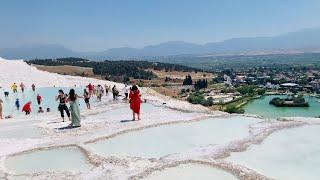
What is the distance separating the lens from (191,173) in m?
13.6

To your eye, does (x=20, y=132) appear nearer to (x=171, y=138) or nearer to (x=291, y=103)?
(x=171, y=138)

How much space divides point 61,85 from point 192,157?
131 feet

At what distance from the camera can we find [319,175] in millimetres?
13305

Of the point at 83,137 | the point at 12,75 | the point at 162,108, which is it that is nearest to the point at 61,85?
the point at 12,75

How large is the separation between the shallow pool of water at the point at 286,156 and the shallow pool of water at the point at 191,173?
1146mm

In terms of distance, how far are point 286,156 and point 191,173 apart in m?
3.68

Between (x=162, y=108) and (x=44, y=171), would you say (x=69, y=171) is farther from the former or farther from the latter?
(x=162, y=108)

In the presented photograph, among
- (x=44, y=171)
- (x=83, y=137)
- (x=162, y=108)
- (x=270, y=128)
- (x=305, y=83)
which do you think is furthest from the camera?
(x=305, y=83)

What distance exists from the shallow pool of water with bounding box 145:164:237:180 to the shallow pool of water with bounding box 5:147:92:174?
242 cm

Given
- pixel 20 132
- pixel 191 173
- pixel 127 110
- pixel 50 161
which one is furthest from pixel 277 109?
pixel 191 173

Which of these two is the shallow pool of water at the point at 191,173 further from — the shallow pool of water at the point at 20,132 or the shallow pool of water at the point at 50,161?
the shallow pool of water at the point at 20,132

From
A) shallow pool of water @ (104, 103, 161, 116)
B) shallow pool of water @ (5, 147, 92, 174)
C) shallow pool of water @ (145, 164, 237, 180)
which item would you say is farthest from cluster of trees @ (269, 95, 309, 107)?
shallow pool of water @ (145, 164, 237, 180)

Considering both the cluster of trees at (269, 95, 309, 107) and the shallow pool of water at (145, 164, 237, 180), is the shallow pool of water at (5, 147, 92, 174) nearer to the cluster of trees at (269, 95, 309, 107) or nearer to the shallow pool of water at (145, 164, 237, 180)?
the shallow pool of water at (145, 164, 237, 180)

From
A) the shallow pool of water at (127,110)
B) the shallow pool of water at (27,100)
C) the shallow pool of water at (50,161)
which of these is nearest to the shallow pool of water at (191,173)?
the shallow pool of water at (50,161)
